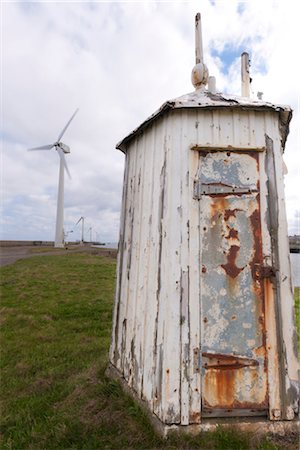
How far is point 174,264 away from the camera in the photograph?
3.55 m

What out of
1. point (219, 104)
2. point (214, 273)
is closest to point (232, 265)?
point (214, 273)

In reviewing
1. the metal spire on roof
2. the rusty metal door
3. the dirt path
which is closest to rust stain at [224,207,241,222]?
the rusty metal door

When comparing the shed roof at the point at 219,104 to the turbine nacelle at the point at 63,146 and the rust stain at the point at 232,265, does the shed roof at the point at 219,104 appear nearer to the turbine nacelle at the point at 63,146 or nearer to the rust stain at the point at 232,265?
the rust stain at the point at 232,265

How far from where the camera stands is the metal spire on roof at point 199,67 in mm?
4562

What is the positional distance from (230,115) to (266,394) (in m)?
3.06

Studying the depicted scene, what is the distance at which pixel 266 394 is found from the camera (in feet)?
11.0

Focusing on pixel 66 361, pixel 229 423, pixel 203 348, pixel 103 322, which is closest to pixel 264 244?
pixel 203 348

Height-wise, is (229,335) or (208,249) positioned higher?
(208,249)

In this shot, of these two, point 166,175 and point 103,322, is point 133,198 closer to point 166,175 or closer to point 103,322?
point 166,175

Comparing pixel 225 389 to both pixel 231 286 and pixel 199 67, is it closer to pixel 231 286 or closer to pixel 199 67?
pixel 231 286

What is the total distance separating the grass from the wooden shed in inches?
9.6

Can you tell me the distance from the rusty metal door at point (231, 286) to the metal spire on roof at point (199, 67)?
56.3 inches

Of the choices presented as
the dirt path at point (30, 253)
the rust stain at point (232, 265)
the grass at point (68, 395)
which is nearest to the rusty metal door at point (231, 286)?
the rust stain at point (232, 265)

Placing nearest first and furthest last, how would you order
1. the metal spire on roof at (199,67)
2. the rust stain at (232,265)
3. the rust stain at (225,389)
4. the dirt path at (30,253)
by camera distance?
the rust stain at (225,389) → the rust stain at (232,265) → the metal spire on roof at (199,67) → the dirt path at (30,253)
